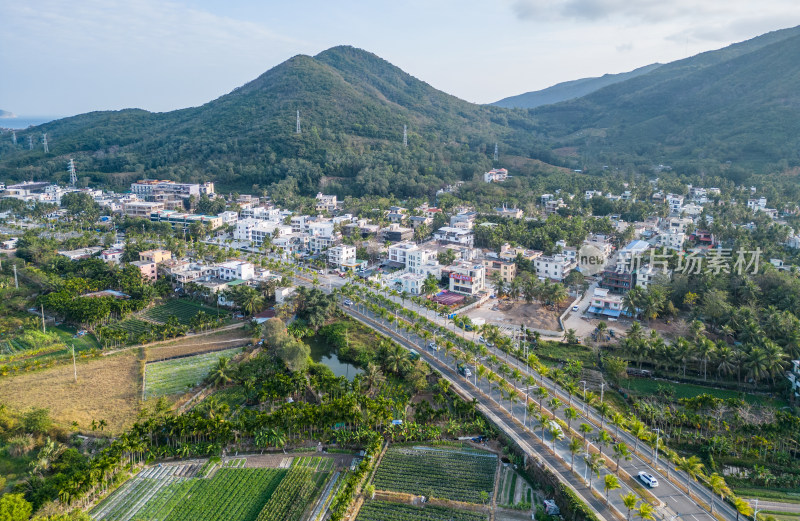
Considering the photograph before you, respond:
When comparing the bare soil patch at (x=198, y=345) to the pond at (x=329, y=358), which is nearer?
the pond at (x=329, y=358)

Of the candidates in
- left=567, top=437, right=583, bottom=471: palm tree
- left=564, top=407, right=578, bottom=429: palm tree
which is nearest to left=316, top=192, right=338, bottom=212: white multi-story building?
left=564, top=407, right=578, bottom=429: palm tree

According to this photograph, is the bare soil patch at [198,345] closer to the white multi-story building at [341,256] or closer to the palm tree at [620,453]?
the white multi-story building at [341,256]

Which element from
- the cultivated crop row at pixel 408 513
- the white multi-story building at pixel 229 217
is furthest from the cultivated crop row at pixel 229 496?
the white multi-story building at pixel 229 217

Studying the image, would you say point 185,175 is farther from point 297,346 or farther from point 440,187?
point 297,346

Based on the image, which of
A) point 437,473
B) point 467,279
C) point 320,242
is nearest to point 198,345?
point 437,473

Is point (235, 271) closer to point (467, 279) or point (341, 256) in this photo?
point (341, 256)

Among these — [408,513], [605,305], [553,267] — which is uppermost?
[553,267]
